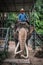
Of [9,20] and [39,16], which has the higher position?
[39,16]

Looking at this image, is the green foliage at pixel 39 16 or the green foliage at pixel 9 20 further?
the green foliage at pixel 9 20

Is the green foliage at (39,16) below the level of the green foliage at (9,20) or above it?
above

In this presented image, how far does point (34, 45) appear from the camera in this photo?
1120cm

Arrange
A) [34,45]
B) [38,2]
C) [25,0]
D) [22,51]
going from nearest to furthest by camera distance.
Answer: [22,51] < [25,0] < [34,45] < [38,2]

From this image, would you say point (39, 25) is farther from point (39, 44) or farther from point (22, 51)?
point (22, 51)

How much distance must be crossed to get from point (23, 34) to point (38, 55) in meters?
3.29

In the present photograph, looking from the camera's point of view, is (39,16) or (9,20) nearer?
(39,16)

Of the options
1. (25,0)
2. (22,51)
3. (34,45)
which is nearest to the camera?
(22,51)

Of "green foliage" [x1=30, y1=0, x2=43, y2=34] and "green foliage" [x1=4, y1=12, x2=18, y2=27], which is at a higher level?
"green foliage" [x1=30, y1=0, x2=43, y2=34]

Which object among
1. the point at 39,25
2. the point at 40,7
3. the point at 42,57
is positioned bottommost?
the point at 42,57

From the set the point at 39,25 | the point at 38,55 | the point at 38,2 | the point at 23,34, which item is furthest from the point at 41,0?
the point at 23,34

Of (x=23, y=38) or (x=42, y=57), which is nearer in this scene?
(x=23, y=38)

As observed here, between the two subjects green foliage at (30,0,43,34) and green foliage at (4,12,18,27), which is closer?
green foliage at (30,0,43,34)

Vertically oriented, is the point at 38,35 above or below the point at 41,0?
below
